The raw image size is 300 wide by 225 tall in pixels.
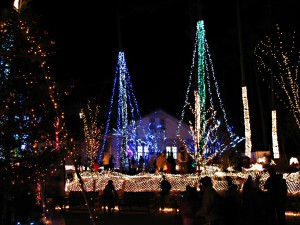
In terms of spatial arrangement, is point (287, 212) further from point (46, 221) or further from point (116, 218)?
point (46, 221)

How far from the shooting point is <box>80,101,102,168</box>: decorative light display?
43.0 meters

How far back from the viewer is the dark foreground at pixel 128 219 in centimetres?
1889

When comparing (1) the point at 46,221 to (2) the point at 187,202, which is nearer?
(2) the point at 187,202

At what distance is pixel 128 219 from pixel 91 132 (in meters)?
24.6

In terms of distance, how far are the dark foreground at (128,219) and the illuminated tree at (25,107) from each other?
5.36 meters

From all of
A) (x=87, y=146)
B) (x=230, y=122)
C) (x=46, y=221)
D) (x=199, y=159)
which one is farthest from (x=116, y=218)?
(x=230, y=122)

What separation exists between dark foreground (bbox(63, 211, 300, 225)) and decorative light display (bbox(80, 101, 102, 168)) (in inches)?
757

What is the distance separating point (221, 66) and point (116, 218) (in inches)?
1274

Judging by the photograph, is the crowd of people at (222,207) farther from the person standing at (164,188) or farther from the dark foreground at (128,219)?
the person standing at (164,188)

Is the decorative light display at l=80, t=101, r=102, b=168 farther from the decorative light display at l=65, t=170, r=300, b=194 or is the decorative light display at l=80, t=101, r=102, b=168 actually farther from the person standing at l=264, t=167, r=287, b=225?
the person standing at l=264, t=167, r=287, b=225

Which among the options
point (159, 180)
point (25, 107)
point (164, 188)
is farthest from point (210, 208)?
point (159, 180)

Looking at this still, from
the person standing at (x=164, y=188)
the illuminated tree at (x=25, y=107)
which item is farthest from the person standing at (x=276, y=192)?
the person standing at (x=164, y=188)

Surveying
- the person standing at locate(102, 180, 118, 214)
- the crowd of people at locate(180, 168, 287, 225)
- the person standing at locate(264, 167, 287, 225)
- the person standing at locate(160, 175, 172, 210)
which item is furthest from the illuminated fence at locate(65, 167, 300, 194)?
the crowd of people at locate(180, 168, 287, 225)

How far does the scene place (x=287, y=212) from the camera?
68.6 ft
